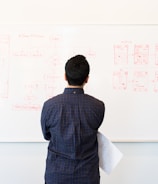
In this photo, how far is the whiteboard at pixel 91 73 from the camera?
6.93ft

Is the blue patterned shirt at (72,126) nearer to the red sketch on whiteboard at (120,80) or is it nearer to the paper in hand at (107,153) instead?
the paper in hand at (107,153)

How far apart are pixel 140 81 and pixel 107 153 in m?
0.86

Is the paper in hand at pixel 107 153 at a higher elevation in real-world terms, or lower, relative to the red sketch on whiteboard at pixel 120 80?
lower

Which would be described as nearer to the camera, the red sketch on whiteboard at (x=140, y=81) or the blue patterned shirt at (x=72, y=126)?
the blue patterned shirt at (x=72, y=126)

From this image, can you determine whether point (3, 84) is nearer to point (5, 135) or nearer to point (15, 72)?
point (15, 72)

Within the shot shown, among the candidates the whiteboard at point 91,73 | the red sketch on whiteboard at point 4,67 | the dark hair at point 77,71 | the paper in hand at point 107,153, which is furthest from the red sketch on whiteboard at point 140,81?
the red sketch on whiteboard at point 4,67

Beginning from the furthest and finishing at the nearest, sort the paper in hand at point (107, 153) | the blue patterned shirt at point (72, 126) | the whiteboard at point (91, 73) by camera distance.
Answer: the whiteboard at point (91, 73) → the paper in hand at point (107, 153) → the blue patterned shirt at point (72, 126)

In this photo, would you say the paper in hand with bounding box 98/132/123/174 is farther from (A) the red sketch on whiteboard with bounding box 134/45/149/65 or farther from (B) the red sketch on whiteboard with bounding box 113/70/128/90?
(A) the red sketch on whiteboard with bounding box 134/45/149/65

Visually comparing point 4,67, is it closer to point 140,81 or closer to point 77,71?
point 77,71

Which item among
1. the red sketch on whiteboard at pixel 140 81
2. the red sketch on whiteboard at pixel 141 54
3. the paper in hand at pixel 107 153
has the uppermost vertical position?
the red sketch on whiteboard at pixel 141 54

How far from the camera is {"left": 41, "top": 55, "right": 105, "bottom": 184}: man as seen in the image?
4.32ft

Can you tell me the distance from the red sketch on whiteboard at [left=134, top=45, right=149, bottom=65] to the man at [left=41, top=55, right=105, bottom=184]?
3.01 feet

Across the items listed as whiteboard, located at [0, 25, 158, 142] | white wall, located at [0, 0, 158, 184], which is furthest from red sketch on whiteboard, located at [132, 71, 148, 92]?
white wall, located at [0, 0, 158, 184]

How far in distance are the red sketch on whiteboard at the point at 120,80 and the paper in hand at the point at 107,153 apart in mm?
739
